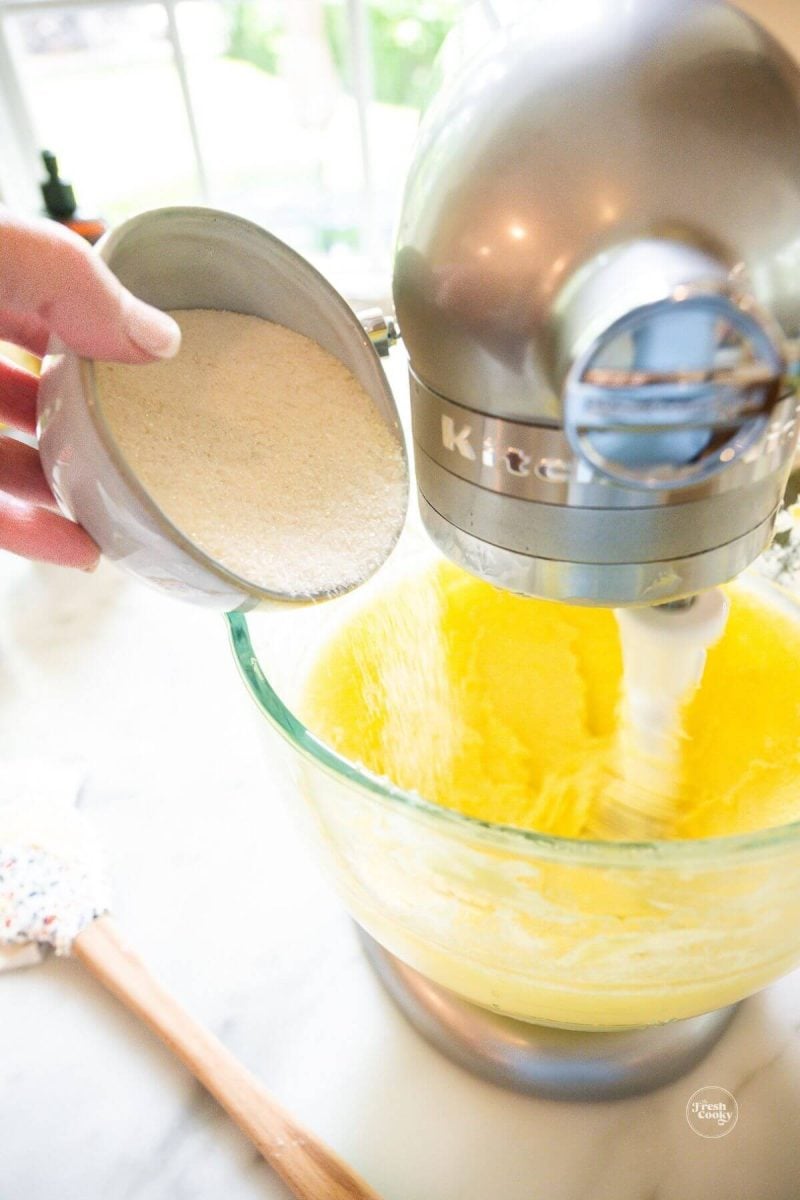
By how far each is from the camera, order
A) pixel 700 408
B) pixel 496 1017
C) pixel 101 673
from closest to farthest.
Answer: pixel 700 408 → pixel 496 1017 → pixel 101 673

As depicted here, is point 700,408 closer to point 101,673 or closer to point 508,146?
point 508,146

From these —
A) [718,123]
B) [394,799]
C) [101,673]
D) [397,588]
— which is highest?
[718,123]

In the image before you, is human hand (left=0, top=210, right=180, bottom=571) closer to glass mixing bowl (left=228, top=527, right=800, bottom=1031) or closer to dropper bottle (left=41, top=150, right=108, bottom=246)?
glass mixing bowl (left=228, top=527, right=800, bottom=1031)

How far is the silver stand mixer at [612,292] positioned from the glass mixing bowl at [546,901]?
0.37 feet

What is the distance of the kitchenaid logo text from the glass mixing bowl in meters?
0.15

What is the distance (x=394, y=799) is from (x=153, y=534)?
0.51 feet

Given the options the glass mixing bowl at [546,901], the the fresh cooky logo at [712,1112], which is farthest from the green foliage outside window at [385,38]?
the the fresh cooky logo at [712,1112]

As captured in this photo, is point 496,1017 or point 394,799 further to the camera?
point 496,1017

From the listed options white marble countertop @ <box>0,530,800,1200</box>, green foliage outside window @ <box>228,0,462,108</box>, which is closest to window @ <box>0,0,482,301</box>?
green foliage outside window @ <box>228,0,462,108</box>

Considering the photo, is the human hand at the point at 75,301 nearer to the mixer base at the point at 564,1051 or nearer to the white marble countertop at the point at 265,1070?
the white marble countertop at the point at 265,1070

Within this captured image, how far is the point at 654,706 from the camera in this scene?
0.52 metres

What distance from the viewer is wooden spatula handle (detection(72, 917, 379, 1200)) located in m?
0.51

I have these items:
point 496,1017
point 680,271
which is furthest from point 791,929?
point 680,271

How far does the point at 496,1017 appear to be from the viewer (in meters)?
0.56
